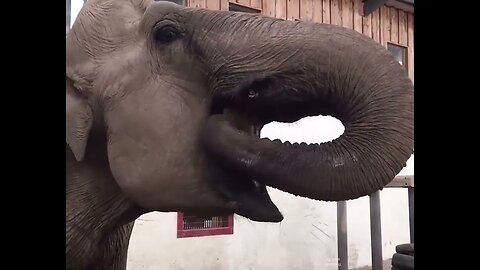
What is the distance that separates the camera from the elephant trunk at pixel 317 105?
61 centimetres

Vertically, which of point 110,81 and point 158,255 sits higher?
point 110,81

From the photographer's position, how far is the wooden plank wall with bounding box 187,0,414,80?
3.02 meters

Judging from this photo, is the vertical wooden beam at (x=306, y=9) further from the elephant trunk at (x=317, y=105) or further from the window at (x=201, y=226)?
the elephant trunk at (x=317, y=105)

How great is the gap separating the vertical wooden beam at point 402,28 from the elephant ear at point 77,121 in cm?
308

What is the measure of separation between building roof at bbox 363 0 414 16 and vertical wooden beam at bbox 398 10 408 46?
64mm

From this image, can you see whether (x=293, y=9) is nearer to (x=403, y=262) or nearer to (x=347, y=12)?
(x=347, y=12)

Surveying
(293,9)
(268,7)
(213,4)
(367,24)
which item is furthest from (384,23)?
(213,4)

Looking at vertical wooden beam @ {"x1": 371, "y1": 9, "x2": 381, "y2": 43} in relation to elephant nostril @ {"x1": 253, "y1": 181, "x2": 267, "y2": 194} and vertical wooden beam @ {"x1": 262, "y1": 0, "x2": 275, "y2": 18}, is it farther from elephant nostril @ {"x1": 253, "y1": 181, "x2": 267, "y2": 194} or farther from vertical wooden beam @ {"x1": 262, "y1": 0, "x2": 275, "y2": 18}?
elephant nostril @ {"x1": 253, "y1": 181, "x2": 267, "y2": 194}

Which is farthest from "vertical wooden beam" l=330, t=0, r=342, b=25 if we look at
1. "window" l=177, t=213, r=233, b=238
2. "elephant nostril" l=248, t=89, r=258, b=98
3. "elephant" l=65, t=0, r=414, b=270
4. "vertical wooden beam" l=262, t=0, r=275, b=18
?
"elephant nostril" l=248, t=89, r=258, b=98
